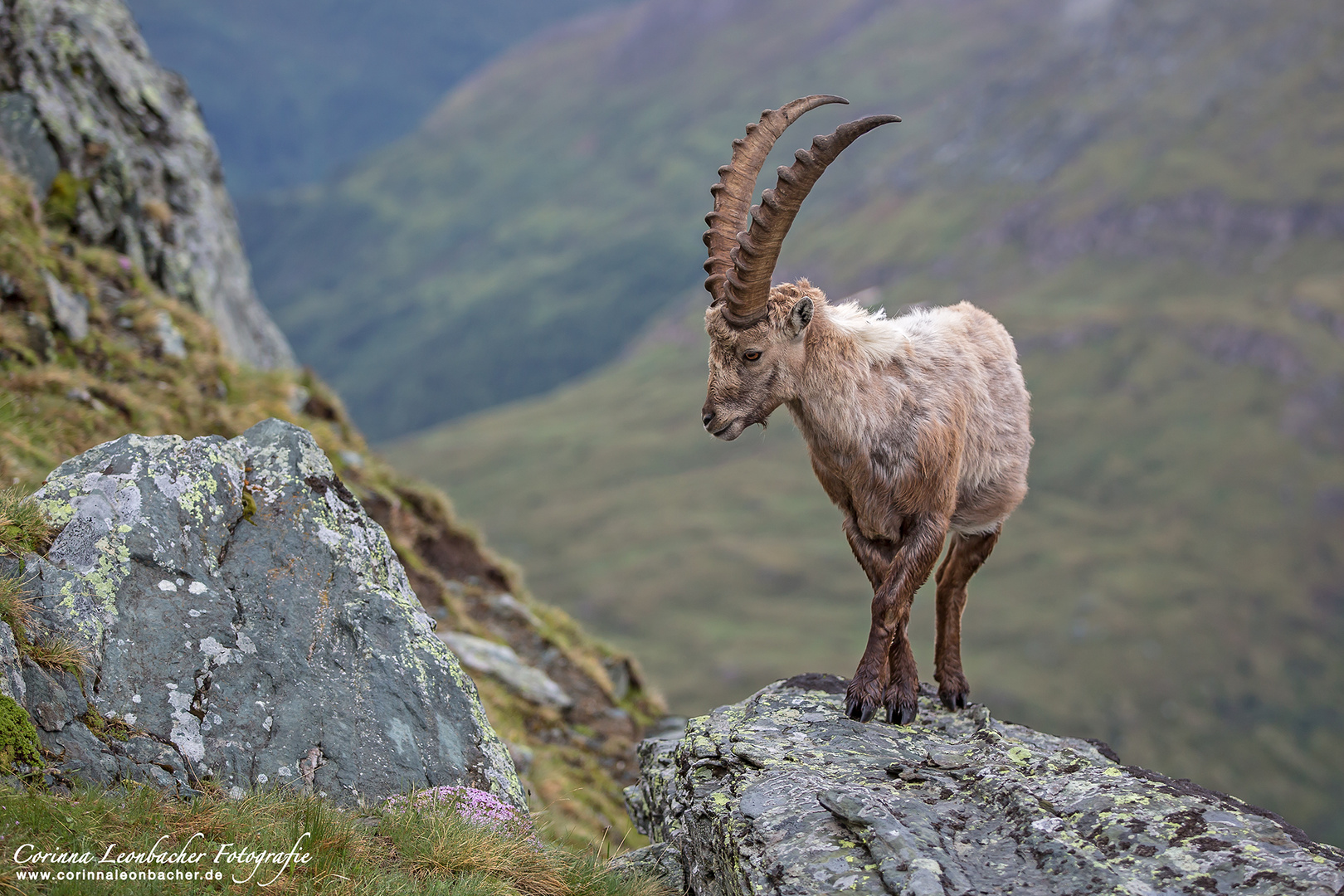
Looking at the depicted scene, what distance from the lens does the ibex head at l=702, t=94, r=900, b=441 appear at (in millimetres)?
10703

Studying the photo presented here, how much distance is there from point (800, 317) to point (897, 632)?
3.61 m

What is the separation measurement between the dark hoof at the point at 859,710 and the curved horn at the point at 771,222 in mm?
4287

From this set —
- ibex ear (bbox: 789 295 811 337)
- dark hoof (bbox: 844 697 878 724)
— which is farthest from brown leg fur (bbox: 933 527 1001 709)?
ibex ear (bbox: 789 295 811 337)

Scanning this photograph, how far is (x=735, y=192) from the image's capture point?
1152 centimetres

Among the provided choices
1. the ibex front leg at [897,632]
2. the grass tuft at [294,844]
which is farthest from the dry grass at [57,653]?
the ibex front leg at [897,632]

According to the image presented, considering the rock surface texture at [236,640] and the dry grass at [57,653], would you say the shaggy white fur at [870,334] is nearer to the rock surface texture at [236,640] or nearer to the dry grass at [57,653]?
the rock surface texture at [236,640]

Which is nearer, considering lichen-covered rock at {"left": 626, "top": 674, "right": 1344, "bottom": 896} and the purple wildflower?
lichen-covered rock at {"left": 626, "top": 674, "right": 1344, "bottom": 896}

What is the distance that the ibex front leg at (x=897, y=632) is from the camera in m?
10.9


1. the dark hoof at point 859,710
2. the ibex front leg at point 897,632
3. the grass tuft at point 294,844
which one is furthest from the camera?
the dark hoof at point 859,710

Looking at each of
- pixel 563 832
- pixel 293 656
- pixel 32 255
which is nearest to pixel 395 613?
pixel 293 656

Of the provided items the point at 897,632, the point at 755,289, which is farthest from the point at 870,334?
the point at 897,632

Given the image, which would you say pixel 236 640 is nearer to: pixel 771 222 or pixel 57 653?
pixel 57 653

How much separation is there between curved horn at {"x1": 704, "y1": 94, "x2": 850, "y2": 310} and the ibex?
0.01m

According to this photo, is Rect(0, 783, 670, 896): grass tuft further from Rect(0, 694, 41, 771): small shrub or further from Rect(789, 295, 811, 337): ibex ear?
Rect(789, 295, 811, 337): ibex ear
